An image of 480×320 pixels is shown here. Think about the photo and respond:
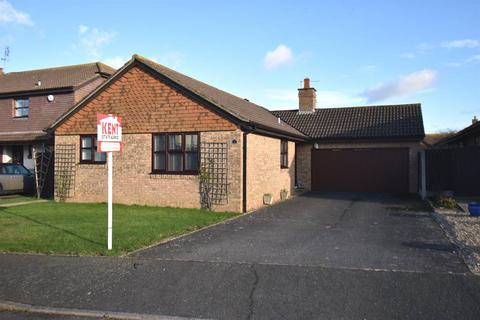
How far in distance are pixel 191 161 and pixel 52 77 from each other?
1560 cm

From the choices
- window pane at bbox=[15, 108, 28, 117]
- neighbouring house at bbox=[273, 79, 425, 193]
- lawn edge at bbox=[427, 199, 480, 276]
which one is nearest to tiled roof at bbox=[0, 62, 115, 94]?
window pane at bbox=[15, 108, 28, 117]

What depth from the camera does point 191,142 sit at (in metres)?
15.2

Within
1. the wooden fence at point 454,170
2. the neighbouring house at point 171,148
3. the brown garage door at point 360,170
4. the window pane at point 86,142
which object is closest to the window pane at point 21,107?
the neighbouring house at point 171,148

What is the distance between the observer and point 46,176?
19.7 metres

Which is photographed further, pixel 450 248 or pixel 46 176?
pixel 46 176

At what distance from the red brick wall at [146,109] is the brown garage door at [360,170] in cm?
1010

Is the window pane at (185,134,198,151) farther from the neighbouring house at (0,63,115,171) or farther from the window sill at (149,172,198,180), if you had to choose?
the neighbouring house at (0,63,115,171)

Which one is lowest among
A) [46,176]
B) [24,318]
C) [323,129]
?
[24,318]

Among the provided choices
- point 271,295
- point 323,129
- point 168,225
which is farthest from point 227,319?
point 323,129

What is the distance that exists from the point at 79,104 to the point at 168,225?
8374mm

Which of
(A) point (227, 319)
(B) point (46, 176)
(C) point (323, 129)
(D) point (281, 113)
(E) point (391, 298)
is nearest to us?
(A) point (227, 319)

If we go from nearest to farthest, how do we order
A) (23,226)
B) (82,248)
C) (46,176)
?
(82,248) → (23,226) → (46,176)

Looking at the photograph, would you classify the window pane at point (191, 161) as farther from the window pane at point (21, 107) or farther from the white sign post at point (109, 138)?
the window pane at point (21, 107)

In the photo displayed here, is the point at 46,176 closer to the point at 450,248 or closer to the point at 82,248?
the point at 82,248
